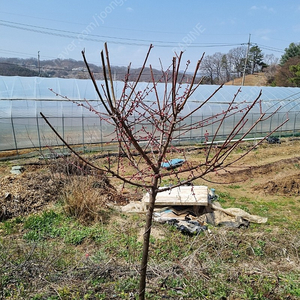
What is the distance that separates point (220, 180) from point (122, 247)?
22.9 ft

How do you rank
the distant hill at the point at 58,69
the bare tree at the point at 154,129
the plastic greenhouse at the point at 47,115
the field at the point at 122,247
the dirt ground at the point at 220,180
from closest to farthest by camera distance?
the bare tree at the point at 154,129
the field at the point at 122,247
the dirt ground at the point at 220,180
the plastic greenhouse at the point at 47,115
the distant hill at the point at 58,69

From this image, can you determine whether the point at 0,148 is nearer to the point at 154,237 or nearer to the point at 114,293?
the point at 154,237

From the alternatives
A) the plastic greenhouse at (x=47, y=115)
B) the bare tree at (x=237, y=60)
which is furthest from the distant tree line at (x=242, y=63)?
the plastic greenhouse at (x=47, y=115)

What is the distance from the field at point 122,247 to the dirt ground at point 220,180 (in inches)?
1.5

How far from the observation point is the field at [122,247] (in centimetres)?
391

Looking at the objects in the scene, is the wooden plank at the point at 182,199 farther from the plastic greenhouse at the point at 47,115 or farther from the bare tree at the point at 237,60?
the bare tree at the point at 237,60

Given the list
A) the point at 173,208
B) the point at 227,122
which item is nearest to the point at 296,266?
the point at 173,208

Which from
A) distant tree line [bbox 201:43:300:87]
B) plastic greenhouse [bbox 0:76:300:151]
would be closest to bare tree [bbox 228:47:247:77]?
distant tree line [bbox 201:43:300:87]

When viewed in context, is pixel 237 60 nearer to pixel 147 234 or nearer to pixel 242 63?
pixel 242 63

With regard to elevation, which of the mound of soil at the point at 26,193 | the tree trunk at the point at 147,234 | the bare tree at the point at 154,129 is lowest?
the mound of soil at the point at 26,193

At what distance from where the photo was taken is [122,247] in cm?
569

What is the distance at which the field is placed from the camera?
12.8 feet

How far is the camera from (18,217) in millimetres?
7172

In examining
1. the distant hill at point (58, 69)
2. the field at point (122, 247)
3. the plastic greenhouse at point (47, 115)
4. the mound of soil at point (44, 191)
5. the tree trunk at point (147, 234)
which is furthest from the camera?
the distant hill at point (58, 69)
